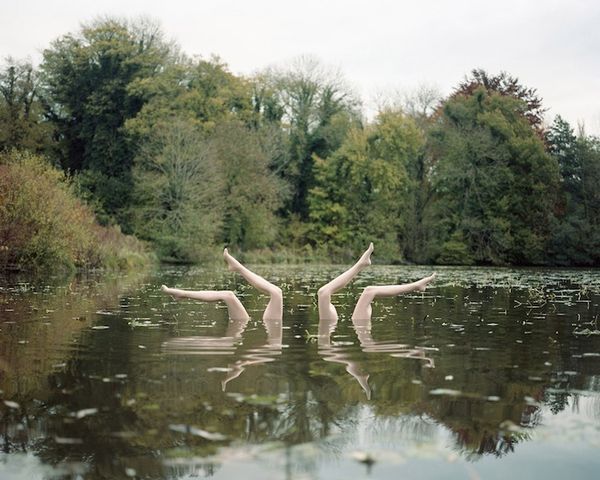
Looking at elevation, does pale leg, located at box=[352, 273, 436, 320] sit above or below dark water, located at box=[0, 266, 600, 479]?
above

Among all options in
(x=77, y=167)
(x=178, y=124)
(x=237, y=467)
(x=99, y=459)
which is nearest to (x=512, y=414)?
(x=237, y=467)

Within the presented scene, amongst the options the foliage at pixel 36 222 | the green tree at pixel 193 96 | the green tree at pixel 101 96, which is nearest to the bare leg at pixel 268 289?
the foliage at pixel 36 222

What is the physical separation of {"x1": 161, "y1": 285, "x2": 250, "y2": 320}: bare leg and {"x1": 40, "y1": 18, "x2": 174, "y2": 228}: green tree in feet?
133

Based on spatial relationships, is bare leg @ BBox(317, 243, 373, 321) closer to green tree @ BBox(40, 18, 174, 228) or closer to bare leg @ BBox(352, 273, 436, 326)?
bare leg @ BBox(352, 273, 436, 326)

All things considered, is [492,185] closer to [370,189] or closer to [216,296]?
[370,189]

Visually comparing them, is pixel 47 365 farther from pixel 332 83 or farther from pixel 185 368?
pixel 332 83

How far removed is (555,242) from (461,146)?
9.46m

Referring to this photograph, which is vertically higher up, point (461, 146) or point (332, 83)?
point (332, 83)

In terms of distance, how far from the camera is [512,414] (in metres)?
6.50

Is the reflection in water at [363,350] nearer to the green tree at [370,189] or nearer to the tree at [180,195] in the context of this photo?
the tree at [180,195]

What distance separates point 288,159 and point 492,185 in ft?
52.0

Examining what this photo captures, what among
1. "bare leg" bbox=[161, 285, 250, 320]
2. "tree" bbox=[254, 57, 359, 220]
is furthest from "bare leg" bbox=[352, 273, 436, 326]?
"tree" bbox=[254, 57, 359, 220]

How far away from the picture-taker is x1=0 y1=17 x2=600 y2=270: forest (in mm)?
51875

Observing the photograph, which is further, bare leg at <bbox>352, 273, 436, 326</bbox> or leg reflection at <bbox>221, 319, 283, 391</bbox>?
bare leg at <bbox>352, 273, 436, 326</bbox>
